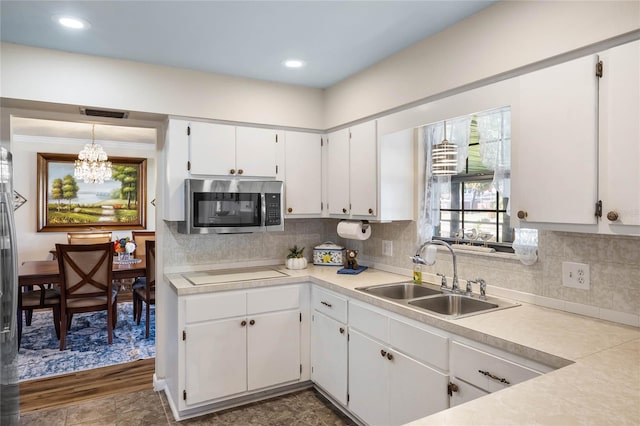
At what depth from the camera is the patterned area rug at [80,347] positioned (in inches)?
142

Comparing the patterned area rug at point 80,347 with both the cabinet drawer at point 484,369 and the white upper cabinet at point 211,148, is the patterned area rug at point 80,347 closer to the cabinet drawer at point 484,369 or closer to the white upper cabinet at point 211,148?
the white upper cabinet at point 211,148

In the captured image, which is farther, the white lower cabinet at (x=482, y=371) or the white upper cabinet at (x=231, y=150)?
the white upper cabinet at (x=231, y=150)

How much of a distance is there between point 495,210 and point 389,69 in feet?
3.83

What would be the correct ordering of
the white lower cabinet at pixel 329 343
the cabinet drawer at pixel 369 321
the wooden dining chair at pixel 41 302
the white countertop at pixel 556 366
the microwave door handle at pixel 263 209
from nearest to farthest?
the white countertop at pixel 556 366 < the cabinet drawer at pixel 369 321 < the white lower cabinet at pixel 329 343 < the microwave door handle at pixel 263 209 < the wooden dining chair at pixel 41 302

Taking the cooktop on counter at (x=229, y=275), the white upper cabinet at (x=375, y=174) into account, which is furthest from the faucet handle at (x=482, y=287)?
the cooktop on counter at (x=229, y=275)

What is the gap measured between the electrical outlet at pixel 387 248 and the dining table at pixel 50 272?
2.73 metres

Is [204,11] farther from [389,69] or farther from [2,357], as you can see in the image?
[2,357]

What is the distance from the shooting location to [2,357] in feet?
7.02

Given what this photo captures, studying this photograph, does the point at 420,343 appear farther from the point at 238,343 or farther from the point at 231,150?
the point at 231,150

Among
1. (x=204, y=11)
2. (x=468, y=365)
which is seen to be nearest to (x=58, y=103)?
(x=204, y=11)

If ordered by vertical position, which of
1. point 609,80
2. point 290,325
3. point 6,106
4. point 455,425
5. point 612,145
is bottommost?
point 290,325

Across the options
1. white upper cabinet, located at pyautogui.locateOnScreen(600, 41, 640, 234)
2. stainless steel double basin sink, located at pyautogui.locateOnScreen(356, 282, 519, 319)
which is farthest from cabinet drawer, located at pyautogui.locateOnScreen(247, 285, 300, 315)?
white upper cabinet, located at pyautogui.locateOnScreen(600, 41, 640, 234)

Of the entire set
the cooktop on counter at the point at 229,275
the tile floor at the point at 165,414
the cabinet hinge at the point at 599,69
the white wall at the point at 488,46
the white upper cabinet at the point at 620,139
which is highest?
the white wall at the point at 488,46

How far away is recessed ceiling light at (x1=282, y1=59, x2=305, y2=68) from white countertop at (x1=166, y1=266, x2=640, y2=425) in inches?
A: 64.1
